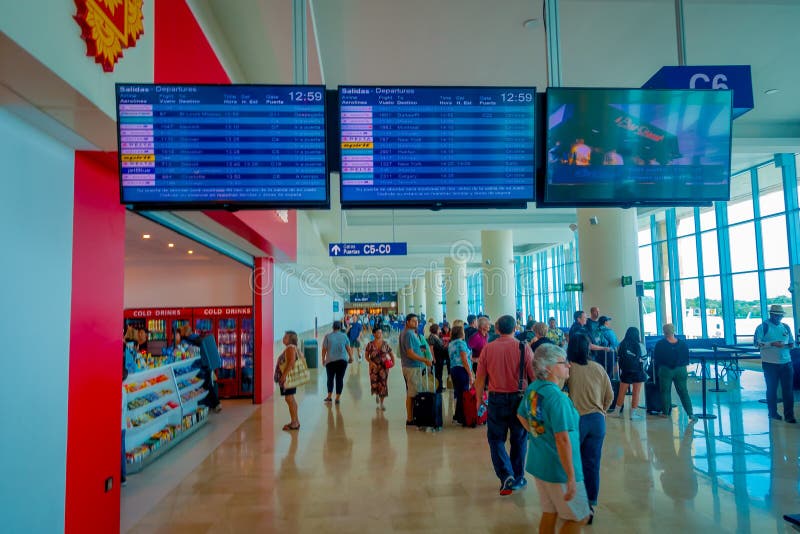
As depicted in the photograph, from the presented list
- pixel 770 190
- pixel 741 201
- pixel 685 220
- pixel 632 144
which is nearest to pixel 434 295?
pixel 685 220

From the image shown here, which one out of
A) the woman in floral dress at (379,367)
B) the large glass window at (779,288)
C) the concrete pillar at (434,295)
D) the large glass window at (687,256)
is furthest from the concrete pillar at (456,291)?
the woman in floral dress at (379,367)

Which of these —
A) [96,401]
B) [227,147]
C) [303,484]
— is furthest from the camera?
[303,484]

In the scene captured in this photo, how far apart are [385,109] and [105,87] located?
171cm

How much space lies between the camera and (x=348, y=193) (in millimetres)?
3010

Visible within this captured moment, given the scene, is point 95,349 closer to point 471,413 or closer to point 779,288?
point 471,413

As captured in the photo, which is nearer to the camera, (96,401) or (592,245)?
(96,401)

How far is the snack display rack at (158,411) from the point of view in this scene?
20.2ft

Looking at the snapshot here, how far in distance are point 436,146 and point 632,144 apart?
127 cm

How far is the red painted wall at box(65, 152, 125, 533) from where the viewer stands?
3.41 m

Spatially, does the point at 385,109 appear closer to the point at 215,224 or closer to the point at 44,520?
the point at 44,520

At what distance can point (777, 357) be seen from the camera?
7609 millimetres

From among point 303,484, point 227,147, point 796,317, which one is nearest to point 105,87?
point 227,147

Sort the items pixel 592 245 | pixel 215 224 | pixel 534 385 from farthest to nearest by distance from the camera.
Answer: pixel 592 245
pixel 215 224
pixel 534 385

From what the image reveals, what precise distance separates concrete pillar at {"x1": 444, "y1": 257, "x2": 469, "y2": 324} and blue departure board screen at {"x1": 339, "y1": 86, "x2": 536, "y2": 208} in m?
22.8
